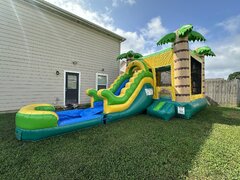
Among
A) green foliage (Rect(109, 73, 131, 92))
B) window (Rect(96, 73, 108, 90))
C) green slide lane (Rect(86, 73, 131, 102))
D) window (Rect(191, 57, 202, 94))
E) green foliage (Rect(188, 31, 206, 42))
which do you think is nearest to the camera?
green foliage (Rect(188, 31, 206, 42))

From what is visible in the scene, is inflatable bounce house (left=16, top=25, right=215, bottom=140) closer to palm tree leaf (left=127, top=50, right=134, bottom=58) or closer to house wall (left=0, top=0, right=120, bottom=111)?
palm tree leaf (left=127, top=50, right=134, bottom=58)

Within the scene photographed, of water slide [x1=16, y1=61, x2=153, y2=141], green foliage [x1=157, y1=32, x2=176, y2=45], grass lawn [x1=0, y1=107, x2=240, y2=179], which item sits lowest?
grass lawn [x1=0, y1=107, x2=240, y2=179]

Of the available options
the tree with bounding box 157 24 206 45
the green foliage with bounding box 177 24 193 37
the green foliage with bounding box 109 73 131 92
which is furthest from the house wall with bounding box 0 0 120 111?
the green foliage with bounding box 177 24 193 37

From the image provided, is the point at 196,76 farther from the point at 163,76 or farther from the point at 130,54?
the point at 130,54

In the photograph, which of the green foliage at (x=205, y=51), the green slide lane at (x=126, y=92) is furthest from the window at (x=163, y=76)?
the green foliage at (x=205, y=51)

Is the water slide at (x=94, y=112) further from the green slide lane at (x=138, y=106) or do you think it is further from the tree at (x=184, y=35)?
the tree at (x=184, y=35)

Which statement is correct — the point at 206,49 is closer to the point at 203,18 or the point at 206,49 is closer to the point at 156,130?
the point at 203,18

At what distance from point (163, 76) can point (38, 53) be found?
6424mm

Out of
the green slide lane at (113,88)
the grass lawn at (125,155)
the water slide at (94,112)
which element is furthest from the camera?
the green slide lane at (113,88)

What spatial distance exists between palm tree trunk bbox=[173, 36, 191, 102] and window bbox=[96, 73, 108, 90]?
5.14m

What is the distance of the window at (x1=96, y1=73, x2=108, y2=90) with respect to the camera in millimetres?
8280

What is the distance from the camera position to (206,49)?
6.02 meters

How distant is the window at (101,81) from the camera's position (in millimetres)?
8280

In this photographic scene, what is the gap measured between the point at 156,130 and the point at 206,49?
17.5ft
